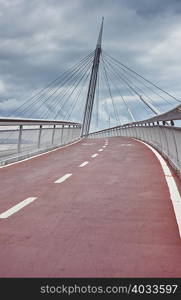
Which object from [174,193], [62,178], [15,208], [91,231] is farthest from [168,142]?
[91,231]

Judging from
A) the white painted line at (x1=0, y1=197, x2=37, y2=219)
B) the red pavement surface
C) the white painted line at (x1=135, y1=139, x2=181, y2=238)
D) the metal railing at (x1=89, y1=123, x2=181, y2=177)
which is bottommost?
the white painted line at (x1=0, y1=197, x2=37, y2=219)

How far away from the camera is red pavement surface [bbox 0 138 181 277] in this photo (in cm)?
356

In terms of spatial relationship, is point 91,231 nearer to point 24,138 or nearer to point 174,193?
point 174,193

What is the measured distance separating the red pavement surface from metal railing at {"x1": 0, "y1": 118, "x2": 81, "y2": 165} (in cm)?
504

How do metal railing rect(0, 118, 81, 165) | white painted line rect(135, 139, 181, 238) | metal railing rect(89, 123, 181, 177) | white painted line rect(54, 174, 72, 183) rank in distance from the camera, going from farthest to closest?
metal railing rect(0, 118, 81, 165)
metal railing rect(89, 123, 181, 177)
white painted line rect(54, 174, 72, 183)
white painted line rect(135, 139, 181, 238)

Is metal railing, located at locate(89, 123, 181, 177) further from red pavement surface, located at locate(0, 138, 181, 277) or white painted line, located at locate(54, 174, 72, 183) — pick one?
white painted line, located at locate(54, 174, 72, 183)

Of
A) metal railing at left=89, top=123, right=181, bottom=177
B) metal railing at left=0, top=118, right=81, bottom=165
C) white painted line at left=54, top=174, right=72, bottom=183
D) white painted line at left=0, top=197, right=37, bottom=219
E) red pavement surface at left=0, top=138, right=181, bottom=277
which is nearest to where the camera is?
red pavement surface at left=0, top=138, right=181, bottom=277

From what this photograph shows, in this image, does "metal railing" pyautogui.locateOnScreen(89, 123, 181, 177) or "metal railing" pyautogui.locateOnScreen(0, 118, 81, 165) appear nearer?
"metal railing" pyautogui.locateOnScreen(89, 123, 181, 177)

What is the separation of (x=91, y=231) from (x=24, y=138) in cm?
1106

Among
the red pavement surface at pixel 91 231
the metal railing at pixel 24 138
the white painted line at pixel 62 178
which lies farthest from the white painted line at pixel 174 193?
the metal railing at pixel 24 138

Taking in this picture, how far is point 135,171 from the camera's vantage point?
1022 cm

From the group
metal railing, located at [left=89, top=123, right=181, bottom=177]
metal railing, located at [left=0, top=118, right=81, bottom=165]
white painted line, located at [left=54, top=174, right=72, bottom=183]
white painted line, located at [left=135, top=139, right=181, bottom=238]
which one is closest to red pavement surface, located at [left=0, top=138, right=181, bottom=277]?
white painted line, located at [left=135, top=139, right=181, bottom=238]

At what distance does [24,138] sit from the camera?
1525 centimetres

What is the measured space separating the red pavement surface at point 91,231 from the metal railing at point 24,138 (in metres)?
5.04
